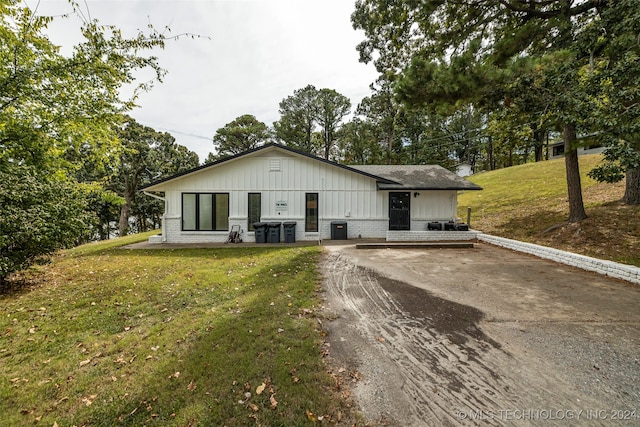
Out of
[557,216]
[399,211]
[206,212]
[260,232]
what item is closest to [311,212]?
[260,232]

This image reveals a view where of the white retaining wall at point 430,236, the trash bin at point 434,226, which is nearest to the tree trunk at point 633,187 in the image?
the white retaining wall at point 430,236

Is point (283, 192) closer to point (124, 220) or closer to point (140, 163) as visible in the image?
point (140, 163)

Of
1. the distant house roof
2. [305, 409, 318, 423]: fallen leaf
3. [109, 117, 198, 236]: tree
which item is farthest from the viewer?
[109, 117, 198, 236]: tree

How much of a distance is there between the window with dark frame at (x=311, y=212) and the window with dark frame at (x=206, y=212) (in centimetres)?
359

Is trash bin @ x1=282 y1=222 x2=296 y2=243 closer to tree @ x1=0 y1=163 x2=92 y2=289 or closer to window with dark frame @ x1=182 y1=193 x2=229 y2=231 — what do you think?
window with dark frame @ x1=182 y1=193 x2=229 y2=231

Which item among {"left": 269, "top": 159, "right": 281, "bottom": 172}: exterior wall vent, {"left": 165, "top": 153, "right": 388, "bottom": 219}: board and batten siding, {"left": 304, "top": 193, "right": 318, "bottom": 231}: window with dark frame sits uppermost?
{"left": 269, "top": 159, "right": 281, "bottom": 172}: exterior wall vent

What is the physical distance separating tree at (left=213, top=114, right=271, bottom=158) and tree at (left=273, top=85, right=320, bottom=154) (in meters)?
2.21

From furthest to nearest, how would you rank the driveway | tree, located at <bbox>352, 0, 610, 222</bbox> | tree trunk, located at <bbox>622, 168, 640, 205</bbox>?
tree trunk, located at <bbox>622, 168, 640, 205</bbox> → tree, located at <bbox>352, 0, 610, 222</bbox> → the driveway

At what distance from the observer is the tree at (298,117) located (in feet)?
98.8

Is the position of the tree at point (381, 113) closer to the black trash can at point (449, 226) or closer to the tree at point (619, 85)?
the black trash can at point (449, 226)

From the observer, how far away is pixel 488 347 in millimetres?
3127

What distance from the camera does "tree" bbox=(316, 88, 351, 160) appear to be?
3002cm

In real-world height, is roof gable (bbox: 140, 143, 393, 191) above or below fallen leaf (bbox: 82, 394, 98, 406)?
above

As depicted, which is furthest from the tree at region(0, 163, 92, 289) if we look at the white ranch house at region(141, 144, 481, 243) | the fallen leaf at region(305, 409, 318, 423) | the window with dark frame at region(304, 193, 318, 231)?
the window with dark frame at region(304, 193, 318, 231)
